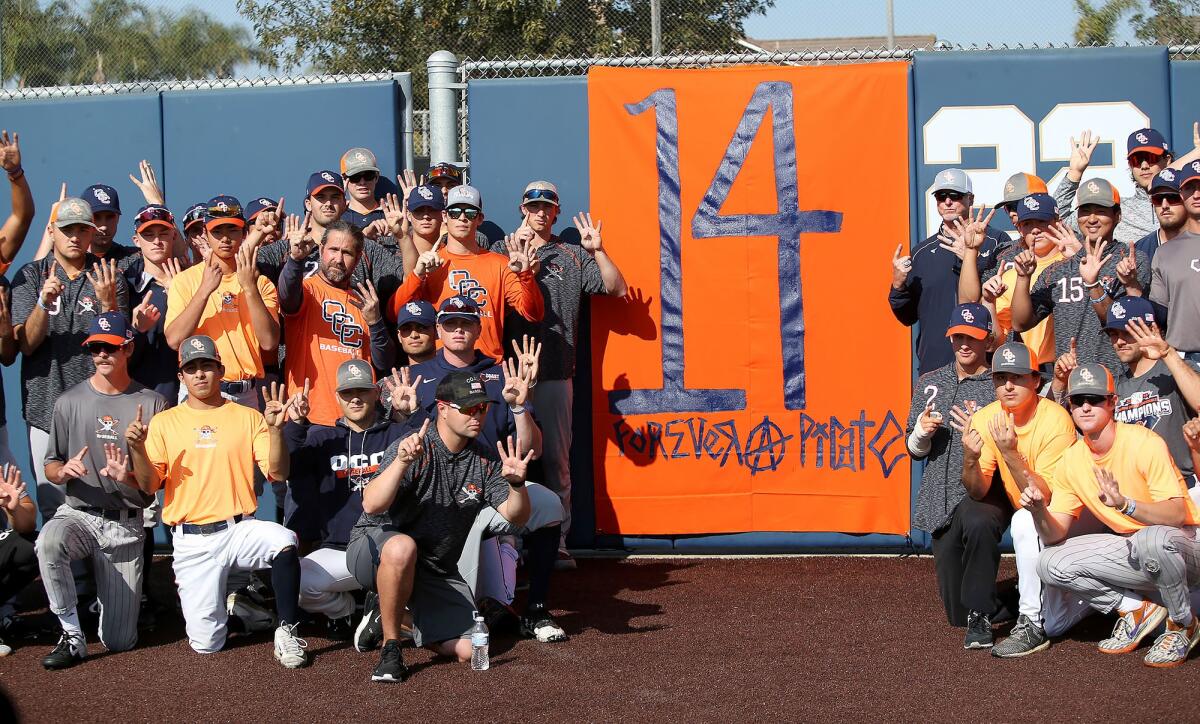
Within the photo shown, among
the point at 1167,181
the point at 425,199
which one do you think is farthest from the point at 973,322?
the point at 425,199

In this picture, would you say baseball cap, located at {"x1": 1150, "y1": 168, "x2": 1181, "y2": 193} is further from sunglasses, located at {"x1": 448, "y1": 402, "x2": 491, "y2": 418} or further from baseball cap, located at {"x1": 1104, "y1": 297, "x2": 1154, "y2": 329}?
sunglasses, located at {"x1": 448, "y1": 402, "x2": 491, "y2": 418}

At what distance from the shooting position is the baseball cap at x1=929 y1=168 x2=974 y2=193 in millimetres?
6828

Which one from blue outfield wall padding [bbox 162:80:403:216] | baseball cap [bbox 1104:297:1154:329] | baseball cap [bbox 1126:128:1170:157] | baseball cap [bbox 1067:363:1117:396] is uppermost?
blue outfield wall padding [bbox 162:80:403:216]

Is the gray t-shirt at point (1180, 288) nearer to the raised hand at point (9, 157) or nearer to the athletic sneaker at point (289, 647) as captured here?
the athletic sneaker at point (289, 647)

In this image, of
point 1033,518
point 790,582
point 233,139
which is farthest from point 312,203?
point 1033,518

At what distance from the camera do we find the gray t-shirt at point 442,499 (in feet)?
18.7

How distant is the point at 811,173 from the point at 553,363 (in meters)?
1.82

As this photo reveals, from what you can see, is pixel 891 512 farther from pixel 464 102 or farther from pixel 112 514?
pixel 112 514

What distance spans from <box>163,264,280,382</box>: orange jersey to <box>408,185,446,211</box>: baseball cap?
0.84 metres

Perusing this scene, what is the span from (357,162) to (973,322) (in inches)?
131

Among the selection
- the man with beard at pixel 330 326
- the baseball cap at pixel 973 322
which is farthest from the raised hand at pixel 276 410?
the baseball cap at pixel 973 322

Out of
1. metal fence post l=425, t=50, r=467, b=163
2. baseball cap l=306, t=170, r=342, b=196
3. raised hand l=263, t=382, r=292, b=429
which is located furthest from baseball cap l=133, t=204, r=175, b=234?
metal fence post l=425, t=50, r=467, b=163

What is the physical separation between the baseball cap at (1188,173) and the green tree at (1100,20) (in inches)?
138

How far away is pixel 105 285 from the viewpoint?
21.1 ft
